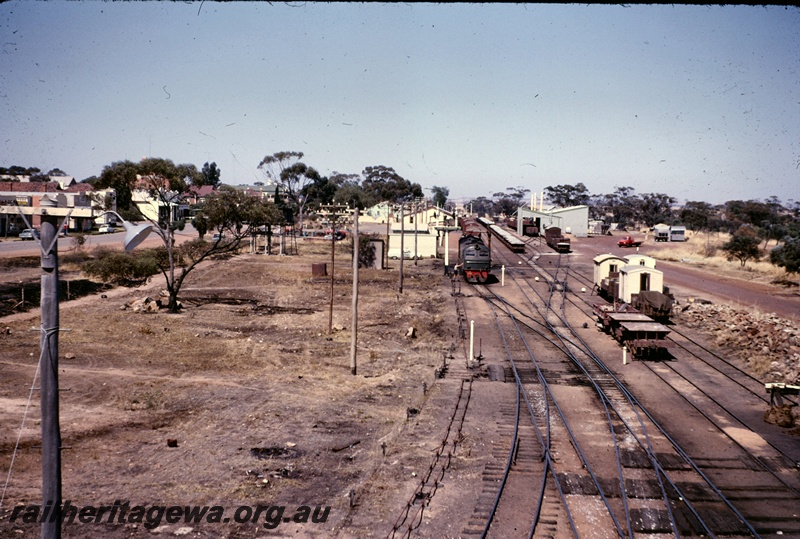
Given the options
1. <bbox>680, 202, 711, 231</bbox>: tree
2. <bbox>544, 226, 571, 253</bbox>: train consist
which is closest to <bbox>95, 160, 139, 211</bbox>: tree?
<bbox>544, 226, 571, 253</bbox>: train consist

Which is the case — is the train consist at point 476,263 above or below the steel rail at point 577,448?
above

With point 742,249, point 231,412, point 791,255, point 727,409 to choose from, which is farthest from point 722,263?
point 231,412

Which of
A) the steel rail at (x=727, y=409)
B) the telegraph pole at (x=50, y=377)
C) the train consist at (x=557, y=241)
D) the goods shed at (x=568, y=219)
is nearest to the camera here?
the telegraph pole at (x=50, y=377)

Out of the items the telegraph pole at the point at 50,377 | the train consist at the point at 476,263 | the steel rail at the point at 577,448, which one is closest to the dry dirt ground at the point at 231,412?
the telegraph pole at the point at 50,377

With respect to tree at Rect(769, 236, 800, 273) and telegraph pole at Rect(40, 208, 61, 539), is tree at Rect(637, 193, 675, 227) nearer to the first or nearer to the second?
tree at Rect(769, 236, 800, 273)

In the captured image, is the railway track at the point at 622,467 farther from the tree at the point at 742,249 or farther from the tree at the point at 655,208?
the tree at the point at 655,208

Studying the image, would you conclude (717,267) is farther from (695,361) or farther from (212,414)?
(212,414)
